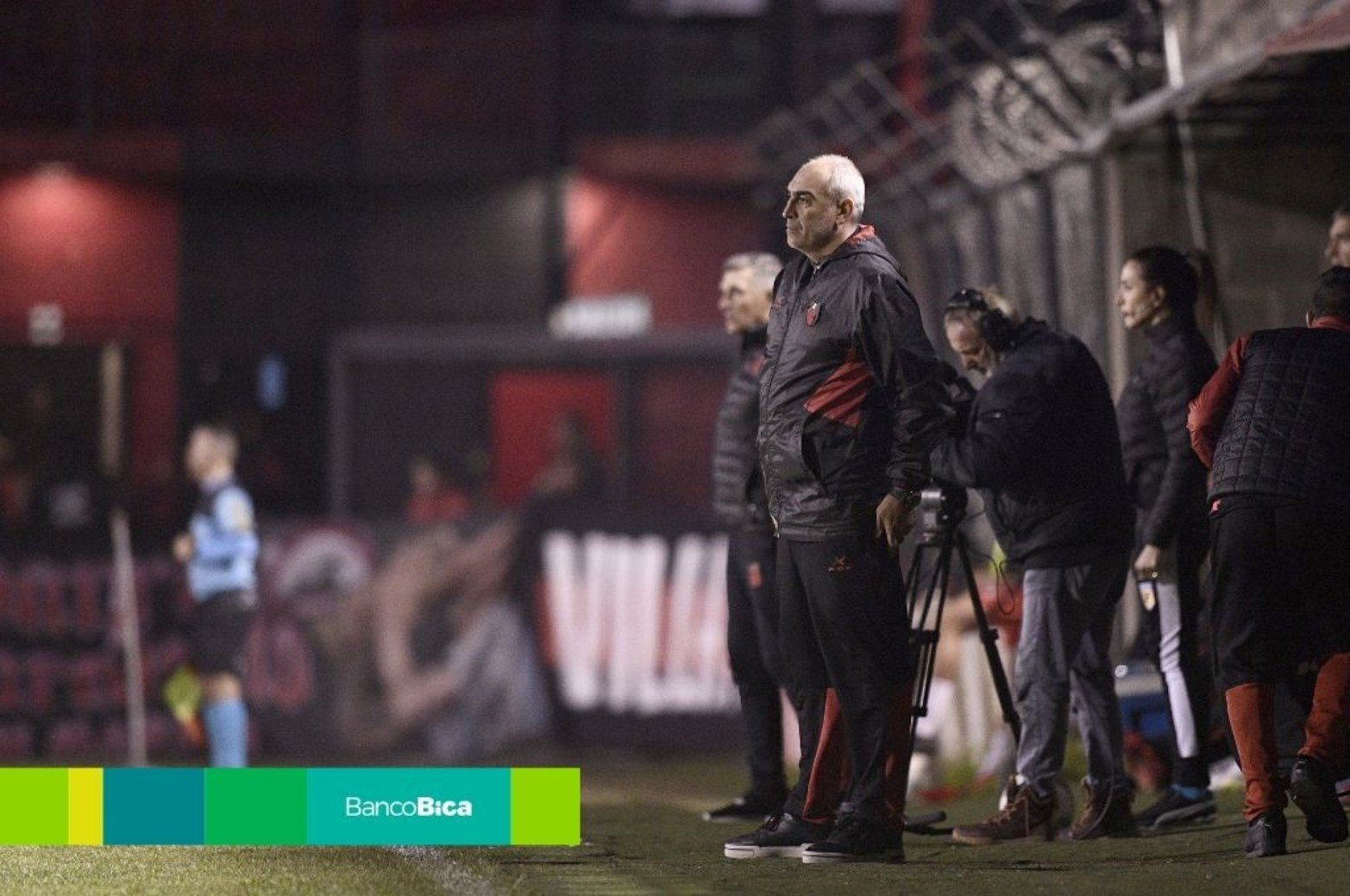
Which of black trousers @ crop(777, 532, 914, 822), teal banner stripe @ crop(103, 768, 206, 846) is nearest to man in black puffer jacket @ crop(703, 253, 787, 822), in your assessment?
black trousers @ crop(777, 532, 914, 822)

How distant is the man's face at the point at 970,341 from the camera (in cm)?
919

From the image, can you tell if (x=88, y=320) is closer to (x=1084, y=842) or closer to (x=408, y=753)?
(x=408, y=753)

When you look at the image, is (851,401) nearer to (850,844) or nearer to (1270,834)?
(850,844)

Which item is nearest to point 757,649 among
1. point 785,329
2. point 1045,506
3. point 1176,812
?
point 1045,506

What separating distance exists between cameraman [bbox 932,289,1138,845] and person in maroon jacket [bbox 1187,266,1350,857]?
0.76 meters

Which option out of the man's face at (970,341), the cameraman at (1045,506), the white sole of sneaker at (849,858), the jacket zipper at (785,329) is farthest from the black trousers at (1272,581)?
the jacket zipper at (785,329)

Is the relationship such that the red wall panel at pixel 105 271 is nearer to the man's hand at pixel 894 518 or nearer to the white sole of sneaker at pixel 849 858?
the white sole of sneaker at pixel 849 858

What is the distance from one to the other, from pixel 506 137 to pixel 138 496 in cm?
528

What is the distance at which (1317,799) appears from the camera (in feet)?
26.8

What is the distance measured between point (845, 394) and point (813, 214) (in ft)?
1.85

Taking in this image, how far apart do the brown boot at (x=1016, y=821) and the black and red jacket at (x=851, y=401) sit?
1.44m

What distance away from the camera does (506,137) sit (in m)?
25.6

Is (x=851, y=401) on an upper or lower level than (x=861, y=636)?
upper

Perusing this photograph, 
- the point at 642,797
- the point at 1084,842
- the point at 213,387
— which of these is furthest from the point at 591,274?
the point at 1084,842
